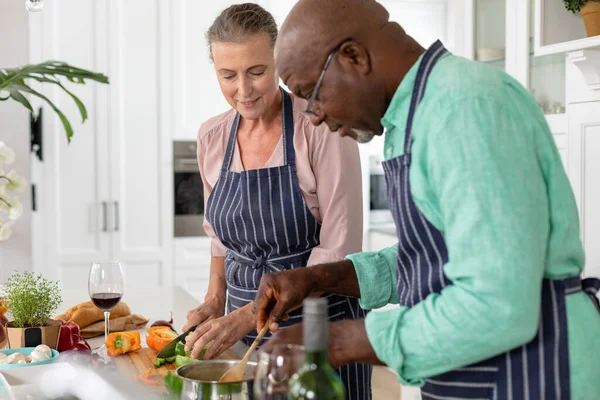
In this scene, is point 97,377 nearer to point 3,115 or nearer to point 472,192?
point 472,192

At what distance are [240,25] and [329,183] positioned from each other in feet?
1.45

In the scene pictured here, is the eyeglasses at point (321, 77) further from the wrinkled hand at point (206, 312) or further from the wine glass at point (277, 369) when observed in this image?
the wrinkled hand at point (206, 312)

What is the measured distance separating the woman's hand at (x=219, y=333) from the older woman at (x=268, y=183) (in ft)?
0.68

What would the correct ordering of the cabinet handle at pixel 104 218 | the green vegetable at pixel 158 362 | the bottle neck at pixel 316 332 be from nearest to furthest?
the bottle neck at pixel 316 332, the green vegetable at pixel 158 362, the cabinet handle at pixel 104 218

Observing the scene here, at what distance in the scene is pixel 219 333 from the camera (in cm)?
155

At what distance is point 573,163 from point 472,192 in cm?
188

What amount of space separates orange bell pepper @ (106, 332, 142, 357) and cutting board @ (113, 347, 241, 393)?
13 millimetres

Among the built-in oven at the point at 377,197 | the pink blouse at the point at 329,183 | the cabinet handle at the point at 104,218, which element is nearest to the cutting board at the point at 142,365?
the pink blouse at the point at 329,183

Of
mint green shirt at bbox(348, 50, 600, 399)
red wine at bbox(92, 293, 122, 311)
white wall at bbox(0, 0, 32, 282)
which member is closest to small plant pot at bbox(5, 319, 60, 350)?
red wine at bbox(92, 293, 122, 311)

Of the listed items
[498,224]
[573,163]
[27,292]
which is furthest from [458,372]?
[573,163]

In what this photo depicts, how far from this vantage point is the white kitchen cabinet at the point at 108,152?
4031 millimetres

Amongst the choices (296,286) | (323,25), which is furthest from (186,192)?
(323,25)

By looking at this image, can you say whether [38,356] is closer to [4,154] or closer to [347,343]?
[4,154]

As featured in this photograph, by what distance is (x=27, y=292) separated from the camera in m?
1.57
